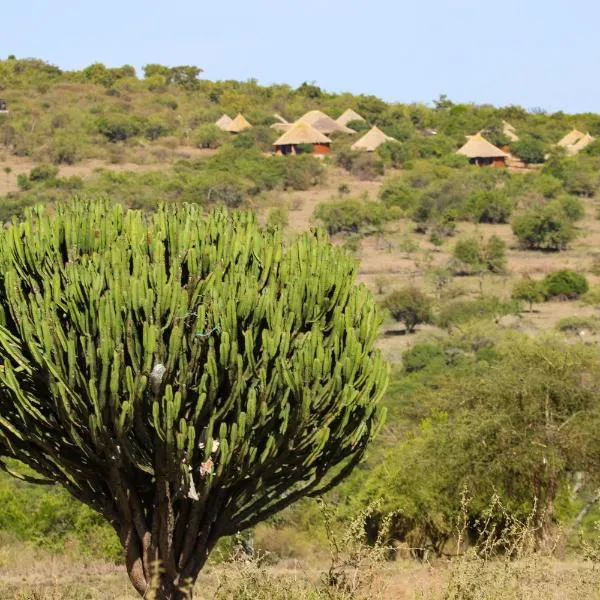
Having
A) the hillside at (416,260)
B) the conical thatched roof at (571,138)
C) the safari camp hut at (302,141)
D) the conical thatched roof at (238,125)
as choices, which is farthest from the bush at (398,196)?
the conical thatched roof at (571,138)

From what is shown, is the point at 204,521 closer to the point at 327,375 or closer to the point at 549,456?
the point at 327,375

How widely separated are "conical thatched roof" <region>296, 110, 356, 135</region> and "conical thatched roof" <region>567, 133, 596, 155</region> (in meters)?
14.4

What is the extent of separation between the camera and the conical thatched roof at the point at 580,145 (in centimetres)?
7794

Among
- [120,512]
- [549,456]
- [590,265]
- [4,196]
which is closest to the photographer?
[120,512]

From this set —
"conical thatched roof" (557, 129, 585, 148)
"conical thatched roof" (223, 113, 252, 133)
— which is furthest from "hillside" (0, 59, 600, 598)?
"conical thatched roof" (223, 113, 252, 133)

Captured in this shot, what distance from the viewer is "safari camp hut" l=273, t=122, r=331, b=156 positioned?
72688 millimetres

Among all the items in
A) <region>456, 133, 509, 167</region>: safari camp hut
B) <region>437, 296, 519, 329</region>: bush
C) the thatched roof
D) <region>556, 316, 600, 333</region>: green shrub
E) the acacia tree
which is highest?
the acacia tree

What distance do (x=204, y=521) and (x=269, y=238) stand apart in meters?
1.93

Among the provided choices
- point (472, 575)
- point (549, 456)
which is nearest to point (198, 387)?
point (472, 575)

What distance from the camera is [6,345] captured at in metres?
7.30

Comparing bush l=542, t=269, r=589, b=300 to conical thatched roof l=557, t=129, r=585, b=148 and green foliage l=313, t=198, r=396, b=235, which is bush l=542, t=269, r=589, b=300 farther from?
conical thatched roof l=557, t=129, r=585, b=148

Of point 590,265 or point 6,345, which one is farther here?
point 590,265

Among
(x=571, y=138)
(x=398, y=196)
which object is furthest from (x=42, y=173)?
(x=571, y=138)

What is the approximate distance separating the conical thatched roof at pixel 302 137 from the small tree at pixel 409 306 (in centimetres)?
3611
